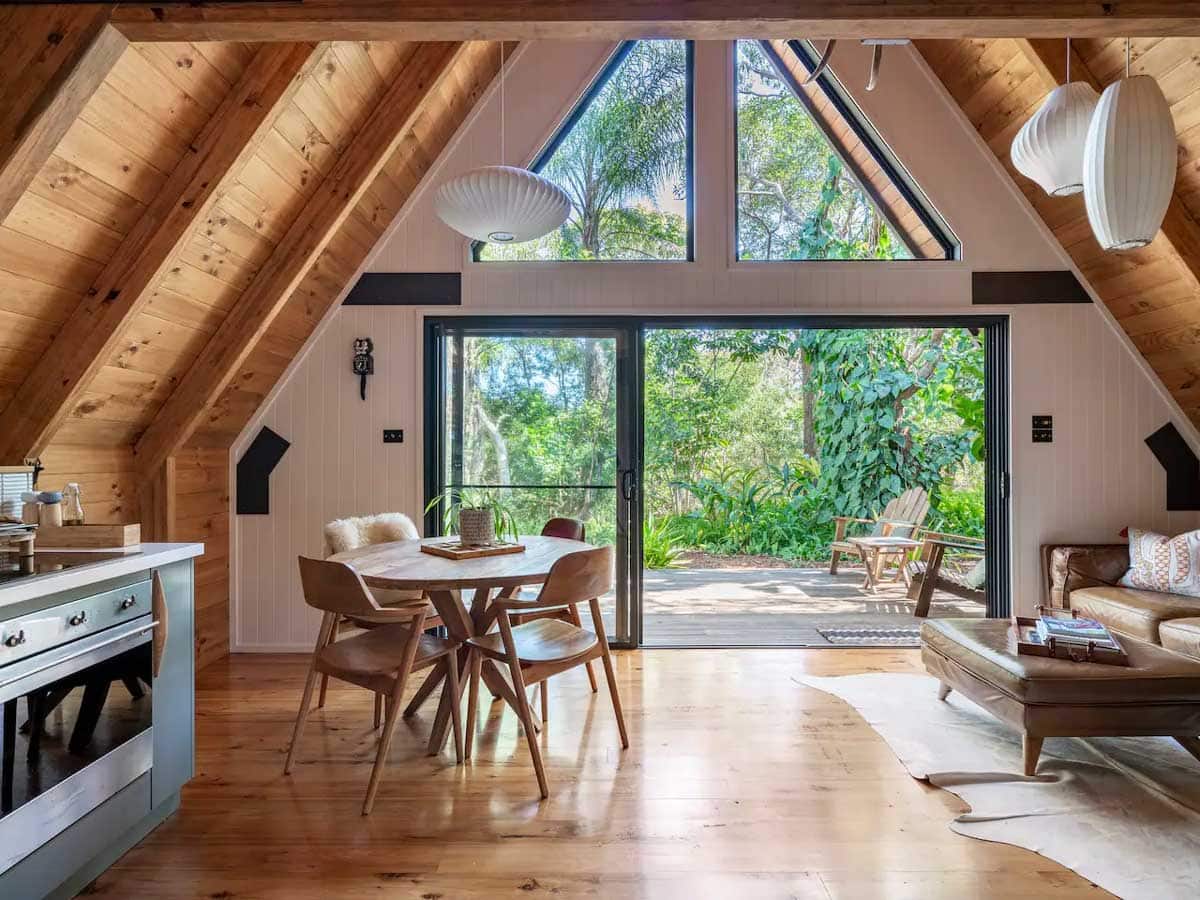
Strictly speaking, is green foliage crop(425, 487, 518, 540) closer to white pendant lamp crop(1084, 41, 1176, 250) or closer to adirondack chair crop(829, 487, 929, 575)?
white pendant lamp crop(1084, 41, 1176, 250)

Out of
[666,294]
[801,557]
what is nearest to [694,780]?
[666,294]

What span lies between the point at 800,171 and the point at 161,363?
11.5 ft

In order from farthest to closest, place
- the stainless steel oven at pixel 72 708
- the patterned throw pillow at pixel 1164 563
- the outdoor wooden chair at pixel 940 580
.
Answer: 1. the outdoor wooden chair at pixel 940 580
2. the patterned throw pillow at pixel 1164 563
3. the stainless steel oven at pixel 72 708

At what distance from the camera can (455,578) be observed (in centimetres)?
250

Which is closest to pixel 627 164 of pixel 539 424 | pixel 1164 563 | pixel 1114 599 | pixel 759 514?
pixel 539 424

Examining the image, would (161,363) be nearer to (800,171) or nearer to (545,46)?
(545,46)

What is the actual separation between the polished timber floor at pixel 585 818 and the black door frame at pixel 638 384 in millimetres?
1253

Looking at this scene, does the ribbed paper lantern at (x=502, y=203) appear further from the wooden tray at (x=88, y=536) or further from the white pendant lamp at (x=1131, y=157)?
the white pendant lamp at (x=1131, y=157)

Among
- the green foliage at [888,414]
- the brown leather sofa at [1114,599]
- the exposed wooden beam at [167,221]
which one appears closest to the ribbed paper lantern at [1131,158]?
the brown leather sofa at [1114,599]

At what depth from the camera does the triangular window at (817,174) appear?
4.38 m

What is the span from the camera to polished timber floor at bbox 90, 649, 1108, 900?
80.3 inches

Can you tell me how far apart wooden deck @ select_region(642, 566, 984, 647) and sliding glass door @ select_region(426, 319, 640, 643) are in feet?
2.60

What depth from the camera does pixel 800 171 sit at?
4.37m

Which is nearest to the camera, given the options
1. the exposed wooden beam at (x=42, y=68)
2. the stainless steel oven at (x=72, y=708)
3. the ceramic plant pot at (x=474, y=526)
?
the stainless steel oven at (x=72, y=708)
